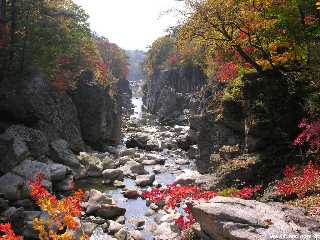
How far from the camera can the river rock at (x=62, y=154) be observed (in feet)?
83.9

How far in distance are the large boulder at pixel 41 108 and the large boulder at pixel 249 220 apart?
18.0 metres

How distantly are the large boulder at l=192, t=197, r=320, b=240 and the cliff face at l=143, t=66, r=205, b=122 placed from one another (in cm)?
5227

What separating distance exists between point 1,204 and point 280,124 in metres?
13.0

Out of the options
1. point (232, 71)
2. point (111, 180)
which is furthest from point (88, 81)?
point (232, 71)

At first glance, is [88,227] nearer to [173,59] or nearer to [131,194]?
[131,194]

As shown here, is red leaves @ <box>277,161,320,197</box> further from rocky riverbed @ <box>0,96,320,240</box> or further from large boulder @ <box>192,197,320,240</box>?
large boulder @ <box>192,197,320,240</box>

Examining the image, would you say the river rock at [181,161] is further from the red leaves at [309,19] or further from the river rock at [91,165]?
the red leaves at [309,19]

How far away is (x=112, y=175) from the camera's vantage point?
25.8m

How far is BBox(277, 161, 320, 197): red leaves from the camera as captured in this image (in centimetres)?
1216

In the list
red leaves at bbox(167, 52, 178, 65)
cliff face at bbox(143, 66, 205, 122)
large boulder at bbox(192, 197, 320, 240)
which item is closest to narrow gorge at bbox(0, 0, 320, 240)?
large boulder at bbox(192, 197, 320, 240)

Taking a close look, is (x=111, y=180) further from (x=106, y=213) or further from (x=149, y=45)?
(x=149, y=45)

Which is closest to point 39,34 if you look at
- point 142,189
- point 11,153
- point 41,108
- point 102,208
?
point 41,108

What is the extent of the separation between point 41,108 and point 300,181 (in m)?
19.5

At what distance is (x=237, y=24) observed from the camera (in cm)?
1750
